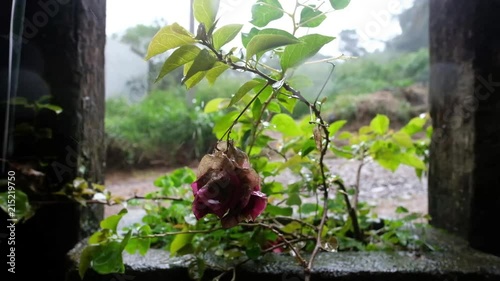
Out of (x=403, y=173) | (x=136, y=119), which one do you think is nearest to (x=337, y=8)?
(x=136, y=119)

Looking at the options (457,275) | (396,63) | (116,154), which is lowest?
(457,275)

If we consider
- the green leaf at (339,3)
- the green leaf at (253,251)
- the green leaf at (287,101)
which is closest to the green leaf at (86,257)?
the green leaf at (253,251)

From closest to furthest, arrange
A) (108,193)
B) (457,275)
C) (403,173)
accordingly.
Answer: (457,275)
(108,193)
(403,173)

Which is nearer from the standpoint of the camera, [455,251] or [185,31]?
[185,31]

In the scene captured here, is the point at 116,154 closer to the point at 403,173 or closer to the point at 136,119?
the point at 136,119

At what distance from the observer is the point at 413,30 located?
38.5 inches

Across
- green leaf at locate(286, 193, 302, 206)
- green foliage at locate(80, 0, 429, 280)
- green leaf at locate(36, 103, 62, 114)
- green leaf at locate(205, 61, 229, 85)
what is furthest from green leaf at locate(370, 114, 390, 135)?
green leaf at locate(36, 103, 62, 114)

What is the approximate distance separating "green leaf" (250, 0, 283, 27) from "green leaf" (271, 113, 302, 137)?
0.24 metres

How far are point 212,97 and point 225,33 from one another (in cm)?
43

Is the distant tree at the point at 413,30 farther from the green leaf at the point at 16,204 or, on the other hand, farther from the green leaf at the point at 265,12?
the green leaf at the point at 16,204

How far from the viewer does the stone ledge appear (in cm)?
57

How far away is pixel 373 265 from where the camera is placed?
1.94ft

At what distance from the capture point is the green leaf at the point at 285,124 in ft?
2.18

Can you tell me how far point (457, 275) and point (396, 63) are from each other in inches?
23.6
